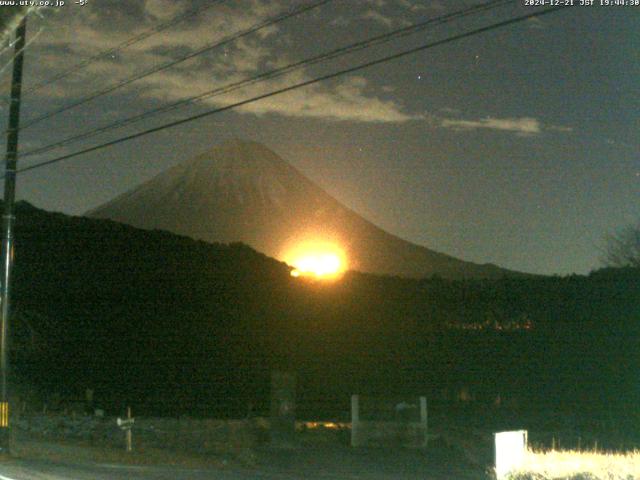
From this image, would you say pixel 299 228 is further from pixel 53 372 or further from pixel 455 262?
pixel 53 372

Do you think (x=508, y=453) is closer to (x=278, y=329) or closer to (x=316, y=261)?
(x=278, y=329)

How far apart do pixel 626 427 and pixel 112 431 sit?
54.8 feet

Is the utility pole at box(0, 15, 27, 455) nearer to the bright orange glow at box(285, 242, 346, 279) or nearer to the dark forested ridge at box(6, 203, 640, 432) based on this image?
the dark forested ridge at box(6, 203, 640, 432)

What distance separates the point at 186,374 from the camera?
35.0 metres

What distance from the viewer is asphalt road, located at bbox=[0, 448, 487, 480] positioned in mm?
14781

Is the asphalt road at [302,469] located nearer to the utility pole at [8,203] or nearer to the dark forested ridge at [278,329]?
the utility pole at [8,203]

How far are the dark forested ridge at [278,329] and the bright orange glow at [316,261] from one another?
106 cm

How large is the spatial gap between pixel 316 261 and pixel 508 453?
3395 cm

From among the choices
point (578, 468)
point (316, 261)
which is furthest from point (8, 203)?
point (316, 261)

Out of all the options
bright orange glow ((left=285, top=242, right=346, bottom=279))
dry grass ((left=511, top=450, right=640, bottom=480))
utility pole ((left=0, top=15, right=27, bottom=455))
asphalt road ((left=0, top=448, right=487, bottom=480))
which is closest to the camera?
dry grass ((left=511, top=450, right=640, bottom=480))

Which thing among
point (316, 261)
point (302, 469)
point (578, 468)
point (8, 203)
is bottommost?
point (302, 469)

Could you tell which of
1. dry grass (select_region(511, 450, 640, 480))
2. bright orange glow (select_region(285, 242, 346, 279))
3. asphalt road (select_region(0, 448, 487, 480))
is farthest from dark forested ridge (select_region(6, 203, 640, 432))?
dry grass (select_region(511, 450, 640, 480))

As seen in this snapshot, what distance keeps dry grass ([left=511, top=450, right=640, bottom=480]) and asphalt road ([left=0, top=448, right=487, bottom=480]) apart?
101 inches

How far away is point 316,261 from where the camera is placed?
4750 centimetres
